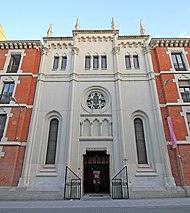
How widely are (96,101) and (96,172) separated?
6483 millimetres

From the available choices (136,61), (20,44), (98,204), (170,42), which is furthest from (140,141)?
(20,44)

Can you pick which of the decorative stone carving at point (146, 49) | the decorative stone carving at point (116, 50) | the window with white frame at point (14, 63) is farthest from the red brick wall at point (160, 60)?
the window with white frame at point (14, 63)

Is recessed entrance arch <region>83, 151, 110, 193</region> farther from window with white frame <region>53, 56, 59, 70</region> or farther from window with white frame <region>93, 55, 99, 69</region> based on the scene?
window with white frame <region>53, 56, 59, 70</region>

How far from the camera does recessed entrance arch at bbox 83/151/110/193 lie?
1368 centimetres

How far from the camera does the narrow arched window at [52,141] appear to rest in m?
13.5

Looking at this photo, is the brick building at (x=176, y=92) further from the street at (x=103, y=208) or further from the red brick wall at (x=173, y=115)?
the street at (x=103, y=208)

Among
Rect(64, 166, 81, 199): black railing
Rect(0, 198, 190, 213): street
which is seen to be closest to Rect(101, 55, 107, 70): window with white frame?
Rect(64, 166, 81, 199): black railing

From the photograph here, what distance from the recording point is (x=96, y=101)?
15.8m

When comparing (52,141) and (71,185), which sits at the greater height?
(52,141)

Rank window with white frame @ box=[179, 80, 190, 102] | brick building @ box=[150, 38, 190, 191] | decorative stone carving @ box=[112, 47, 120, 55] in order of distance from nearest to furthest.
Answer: brick building @ box=[150, 38, 190, 191], window with white frame @ box=[179, 80, 190, 102], decorative stone carving @ box=[112, 47, 120, 55]

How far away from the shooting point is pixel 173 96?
49.3 ft

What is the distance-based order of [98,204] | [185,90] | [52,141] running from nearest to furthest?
[98,204]
[52,141]
[185,90]

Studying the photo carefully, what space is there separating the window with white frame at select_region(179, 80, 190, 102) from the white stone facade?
2.77m

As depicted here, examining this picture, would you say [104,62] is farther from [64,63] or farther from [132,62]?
[64,63]
